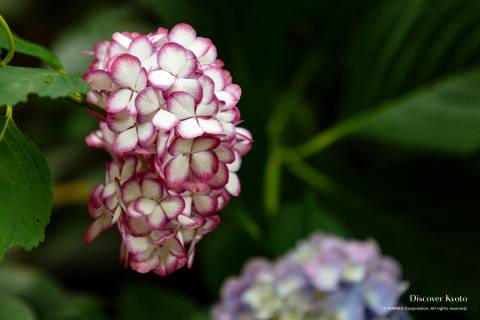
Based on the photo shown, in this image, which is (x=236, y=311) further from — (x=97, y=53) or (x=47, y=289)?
(x=97, y=53)

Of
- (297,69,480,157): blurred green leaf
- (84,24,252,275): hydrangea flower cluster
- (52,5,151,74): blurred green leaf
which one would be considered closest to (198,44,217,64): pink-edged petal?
(84,24,252,275): hydrangea flower cluster

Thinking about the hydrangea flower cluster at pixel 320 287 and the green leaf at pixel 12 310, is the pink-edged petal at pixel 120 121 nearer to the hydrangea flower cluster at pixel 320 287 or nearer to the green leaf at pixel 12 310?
the green leaf at pixel 12 310

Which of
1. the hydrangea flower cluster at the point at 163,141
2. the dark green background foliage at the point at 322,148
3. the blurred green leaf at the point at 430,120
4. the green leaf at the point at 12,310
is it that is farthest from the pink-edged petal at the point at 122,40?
the blurred green leaf at the point at 430,120

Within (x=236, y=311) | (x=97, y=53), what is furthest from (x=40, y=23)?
(x=97, y=53)

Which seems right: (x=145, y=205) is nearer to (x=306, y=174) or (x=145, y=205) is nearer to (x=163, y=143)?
(x=163, y=143)

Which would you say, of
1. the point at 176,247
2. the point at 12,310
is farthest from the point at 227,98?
the point at 12,310

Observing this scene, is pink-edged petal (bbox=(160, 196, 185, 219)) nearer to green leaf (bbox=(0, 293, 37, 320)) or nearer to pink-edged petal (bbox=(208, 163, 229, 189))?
pink-edged petal (bbox=(208, 163, 229, 189))
